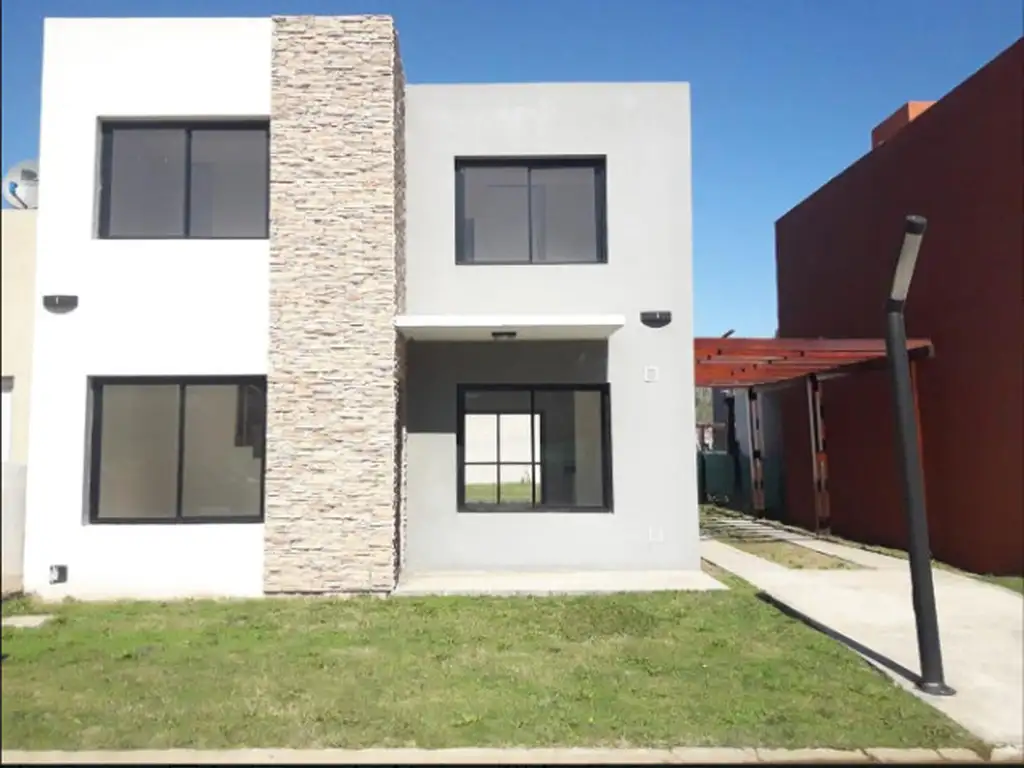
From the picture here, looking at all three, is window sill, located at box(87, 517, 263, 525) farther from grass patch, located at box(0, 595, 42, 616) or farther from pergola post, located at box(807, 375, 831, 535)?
pergola post, located at box(807, 375, 831, 535)

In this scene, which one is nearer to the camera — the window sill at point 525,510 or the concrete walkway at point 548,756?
the concrete walkway at point 548,756

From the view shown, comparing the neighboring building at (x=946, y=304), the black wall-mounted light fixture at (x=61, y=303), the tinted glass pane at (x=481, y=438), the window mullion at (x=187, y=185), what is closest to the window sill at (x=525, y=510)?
the tinted glass pane at (x=481, y=438)

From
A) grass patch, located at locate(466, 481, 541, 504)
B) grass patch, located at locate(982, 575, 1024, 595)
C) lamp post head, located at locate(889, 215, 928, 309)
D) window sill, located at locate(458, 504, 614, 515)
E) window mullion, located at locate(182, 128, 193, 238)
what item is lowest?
grass patch, located at locate(982, 575, 1024, 595)

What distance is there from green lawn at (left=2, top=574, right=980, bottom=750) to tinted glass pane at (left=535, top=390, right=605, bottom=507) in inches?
94.6

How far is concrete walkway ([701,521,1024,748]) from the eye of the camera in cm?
395

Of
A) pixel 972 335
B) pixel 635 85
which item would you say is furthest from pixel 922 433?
pixel 635 85

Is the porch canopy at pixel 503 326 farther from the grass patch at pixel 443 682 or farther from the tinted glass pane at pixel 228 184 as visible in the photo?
the grass patch at pixel 443 682

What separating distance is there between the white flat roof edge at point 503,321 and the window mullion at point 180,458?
235cm

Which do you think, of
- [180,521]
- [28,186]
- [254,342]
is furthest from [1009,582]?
[28,186]

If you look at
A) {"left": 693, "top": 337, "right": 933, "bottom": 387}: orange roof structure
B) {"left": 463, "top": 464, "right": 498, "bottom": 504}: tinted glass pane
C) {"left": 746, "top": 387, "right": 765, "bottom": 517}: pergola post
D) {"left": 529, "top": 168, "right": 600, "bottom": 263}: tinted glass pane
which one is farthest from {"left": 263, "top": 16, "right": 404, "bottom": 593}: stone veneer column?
{"left": 746, "top": 387, "right": 765, "bottom": 517}: pergola post

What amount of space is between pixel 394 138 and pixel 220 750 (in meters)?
6.38

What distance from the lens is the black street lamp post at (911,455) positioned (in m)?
4.69

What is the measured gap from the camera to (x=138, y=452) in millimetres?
8141

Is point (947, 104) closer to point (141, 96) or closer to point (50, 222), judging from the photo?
point (141, 96)
